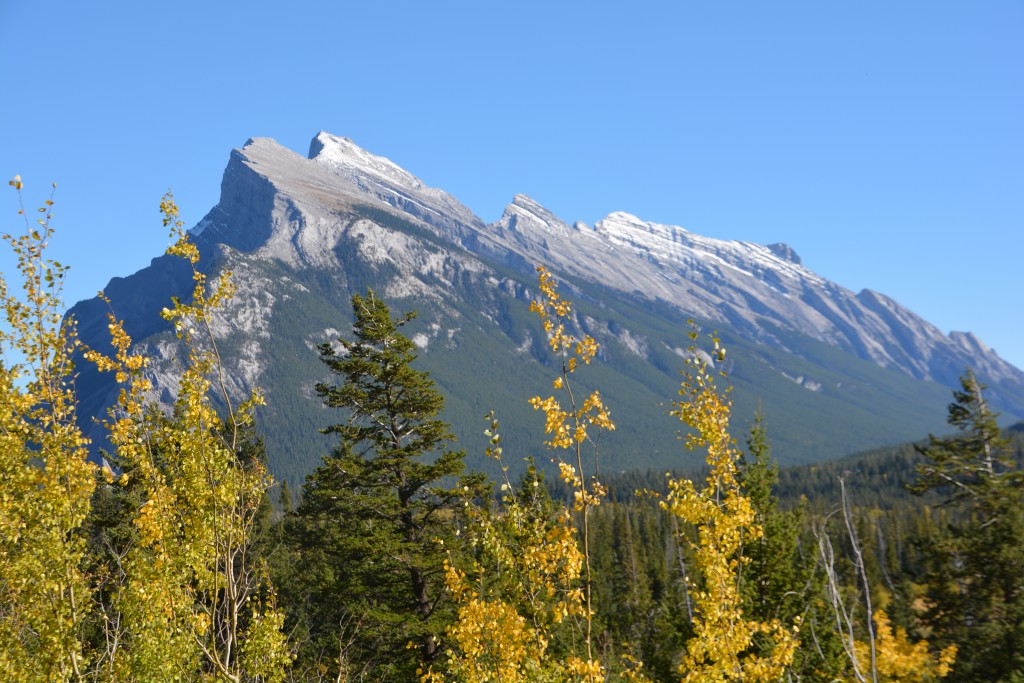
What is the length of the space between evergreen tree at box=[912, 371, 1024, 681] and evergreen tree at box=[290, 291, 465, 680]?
1703 centimetres

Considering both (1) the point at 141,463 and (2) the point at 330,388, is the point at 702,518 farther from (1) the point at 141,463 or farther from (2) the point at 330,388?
(2) the point at 330,388

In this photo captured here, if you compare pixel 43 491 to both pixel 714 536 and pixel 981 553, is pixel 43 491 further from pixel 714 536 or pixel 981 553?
pixel 981 553

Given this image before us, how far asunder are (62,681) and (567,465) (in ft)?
26.0

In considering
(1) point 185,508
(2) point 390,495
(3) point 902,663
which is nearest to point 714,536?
(1) point 185,508

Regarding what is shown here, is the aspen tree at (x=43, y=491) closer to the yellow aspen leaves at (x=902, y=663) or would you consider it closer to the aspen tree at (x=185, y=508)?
the aspen tree at (x=185, y=508)

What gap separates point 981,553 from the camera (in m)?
26.1

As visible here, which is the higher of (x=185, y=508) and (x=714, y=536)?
(x=185, y=508)

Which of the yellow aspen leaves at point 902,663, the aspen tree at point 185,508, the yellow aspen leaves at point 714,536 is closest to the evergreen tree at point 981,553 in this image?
the yellow aspen leaves at point 902,663

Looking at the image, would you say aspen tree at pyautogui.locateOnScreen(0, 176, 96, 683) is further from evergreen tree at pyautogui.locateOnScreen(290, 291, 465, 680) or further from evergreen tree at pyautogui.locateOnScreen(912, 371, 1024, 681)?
evergreen tree at pyautogui.locateOnScreen(912, 371, 1024, 681)

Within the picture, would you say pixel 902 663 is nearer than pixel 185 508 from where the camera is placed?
No

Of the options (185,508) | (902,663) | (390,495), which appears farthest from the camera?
Result: (390,495)

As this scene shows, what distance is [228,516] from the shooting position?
9.55 meters

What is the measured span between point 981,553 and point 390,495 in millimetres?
21869

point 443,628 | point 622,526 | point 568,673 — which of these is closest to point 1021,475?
point 443,628
